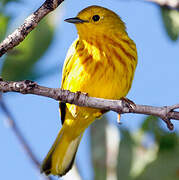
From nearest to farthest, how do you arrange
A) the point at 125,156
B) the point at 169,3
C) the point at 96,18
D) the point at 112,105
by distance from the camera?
the point at 125,156
the point at 112,105
the point at 169,3
the point at 96,18

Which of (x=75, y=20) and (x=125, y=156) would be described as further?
(x=75, y=20)

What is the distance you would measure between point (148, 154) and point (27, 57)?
1471 mm

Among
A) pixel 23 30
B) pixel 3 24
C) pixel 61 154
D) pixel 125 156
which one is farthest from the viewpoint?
pixel 61 154

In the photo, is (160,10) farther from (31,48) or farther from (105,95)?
(31,48)

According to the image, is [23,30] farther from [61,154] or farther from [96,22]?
[61,154]

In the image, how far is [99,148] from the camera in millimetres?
3316

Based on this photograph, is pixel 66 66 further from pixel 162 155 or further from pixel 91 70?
pixel 162 155

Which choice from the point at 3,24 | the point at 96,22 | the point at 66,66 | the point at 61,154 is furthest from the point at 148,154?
the point at 61,154

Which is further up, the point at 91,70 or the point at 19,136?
the point at 91,70

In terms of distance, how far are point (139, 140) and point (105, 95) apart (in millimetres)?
1158

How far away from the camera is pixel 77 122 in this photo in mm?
4629

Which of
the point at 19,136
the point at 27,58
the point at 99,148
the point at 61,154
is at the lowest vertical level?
the point at 61,154

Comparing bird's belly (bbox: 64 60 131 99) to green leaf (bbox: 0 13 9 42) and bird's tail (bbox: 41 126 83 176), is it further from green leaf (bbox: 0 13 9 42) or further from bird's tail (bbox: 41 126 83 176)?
green leaf (bbox: 0 13 9 42)

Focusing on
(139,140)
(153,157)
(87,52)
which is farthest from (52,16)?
(153,157)
